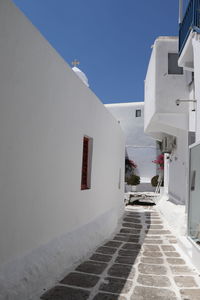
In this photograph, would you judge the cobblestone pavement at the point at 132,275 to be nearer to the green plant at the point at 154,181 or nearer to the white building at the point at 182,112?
the white building at the point at 182,112

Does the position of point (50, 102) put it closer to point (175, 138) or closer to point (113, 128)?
point (113, 128)

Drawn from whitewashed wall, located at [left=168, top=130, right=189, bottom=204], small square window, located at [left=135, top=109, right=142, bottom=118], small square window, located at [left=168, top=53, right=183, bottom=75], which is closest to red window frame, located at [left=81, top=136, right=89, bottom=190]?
whitewashed wall, located at [left=168, top=130, right=189, bottom=204]

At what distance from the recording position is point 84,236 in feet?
18.5

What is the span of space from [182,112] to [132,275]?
20.4ft

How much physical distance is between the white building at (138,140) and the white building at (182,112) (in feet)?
27.5

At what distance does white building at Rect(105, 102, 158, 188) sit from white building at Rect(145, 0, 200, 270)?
330 inches

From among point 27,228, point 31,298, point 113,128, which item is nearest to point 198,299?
point 31,298

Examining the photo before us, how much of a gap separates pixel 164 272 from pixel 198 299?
3.90 feet

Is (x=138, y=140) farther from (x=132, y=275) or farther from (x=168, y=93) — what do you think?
(x=132, y=275)

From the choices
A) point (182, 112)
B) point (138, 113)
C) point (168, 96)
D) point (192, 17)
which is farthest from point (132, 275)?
point (138, 113)

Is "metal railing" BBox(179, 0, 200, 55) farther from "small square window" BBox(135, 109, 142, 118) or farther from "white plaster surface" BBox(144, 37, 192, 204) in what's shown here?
"small square window" BBox(135, 109, 142, 118)

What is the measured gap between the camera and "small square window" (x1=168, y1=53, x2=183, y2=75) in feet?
32.1

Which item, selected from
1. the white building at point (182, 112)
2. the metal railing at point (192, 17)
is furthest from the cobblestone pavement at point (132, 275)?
the metal railing at point (192, 17)

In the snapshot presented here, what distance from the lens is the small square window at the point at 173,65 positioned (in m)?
9.77
